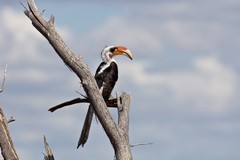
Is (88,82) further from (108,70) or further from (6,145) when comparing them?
(108,70)

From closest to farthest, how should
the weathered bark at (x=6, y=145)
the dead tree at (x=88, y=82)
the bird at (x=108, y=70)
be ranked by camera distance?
the dead tree at (x=88, y=82) < the weathered bark at (x=6, y=145) < the bird at (x=108, y=70)

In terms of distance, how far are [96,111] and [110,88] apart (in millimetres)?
3500

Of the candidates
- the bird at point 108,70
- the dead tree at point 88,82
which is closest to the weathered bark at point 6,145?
the bird at point 108,70

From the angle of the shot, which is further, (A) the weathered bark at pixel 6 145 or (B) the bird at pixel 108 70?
(B) the bird at pixel 108 70

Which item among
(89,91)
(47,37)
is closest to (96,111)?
(89,91)

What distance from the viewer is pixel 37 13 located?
52.3ft

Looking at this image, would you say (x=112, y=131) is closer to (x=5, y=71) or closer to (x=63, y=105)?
(x=63, y=105)

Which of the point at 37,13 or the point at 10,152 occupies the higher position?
the point at 37,13

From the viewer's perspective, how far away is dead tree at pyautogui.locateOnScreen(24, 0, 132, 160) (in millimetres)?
15742

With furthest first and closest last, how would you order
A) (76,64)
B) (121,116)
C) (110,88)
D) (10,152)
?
(110,88)
(10,152)
(121,116)
(76,64)

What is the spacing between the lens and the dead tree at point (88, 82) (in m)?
15.7

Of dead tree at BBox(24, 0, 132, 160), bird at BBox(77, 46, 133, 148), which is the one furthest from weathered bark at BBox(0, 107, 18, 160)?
dead tree at BBox(24, 0, 132, 160)

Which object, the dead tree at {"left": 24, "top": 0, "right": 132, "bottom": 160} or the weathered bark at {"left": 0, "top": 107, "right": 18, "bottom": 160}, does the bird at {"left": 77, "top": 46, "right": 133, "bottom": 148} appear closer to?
the weathered bark at {"left": 0, "top": 107, "right": 18, "bottom": 160}

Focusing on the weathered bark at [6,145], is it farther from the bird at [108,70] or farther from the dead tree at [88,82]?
the dead tree at [88,82]
